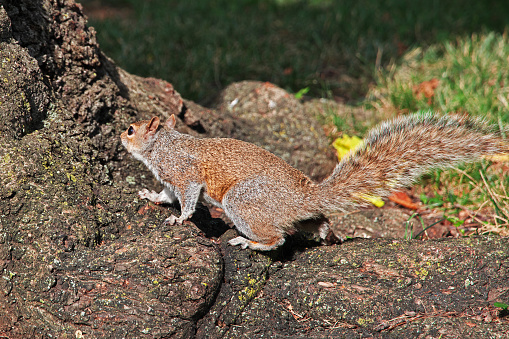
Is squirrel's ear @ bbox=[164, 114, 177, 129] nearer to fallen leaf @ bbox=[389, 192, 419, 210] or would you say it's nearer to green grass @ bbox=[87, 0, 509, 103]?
green grass @ bbox=[87, 0, 509, 103]

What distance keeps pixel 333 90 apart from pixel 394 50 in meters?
1.05

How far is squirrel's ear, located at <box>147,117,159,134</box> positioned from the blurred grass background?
1.51m

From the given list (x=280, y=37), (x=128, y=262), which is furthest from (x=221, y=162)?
(x=280, y=37)

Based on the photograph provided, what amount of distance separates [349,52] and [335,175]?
3.31 m

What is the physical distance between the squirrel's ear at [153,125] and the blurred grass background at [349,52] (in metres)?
1.51

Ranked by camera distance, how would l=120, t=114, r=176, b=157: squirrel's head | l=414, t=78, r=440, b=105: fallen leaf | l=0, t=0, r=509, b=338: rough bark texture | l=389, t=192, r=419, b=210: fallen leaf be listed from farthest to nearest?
l=414, t=78, r=440, b=105: fallen leaf, l=389, t=192, r=419, b=210: fallen leaf, l=120, t=114, r=176, b=157: squirrel's head, l=0, t=0, r=509, b=338: rough bark texture

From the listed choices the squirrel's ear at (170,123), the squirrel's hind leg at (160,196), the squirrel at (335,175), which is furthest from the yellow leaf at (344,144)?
the squirrel's hind leg at (160,196)

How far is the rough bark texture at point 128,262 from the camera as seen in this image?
6.62 feet

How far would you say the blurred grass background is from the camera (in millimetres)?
4203

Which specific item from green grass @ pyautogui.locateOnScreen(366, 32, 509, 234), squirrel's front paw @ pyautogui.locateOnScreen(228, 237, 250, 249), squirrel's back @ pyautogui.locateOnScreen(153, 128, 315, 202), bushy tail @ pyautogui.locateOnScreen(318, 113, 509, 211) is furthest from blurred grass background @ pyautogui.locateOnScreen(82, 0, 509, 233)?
squirrel's front paw @ pyautogui.locateOnScreen(228, 237, 250, 249)

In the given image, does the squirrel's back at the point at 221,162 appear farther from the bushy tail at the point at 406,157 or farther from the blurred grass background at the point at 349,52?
the blurred grass background at the point at 349,52

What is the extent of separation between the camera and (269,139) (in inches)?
148

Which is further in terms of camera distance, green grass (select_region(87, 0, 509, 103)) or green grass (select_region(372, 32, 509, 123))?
green grass (select_region(87, 0, 509, 103))

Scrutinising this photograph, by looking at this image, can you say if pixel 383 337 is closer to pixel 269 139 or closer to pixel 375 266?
pixel 375 266
